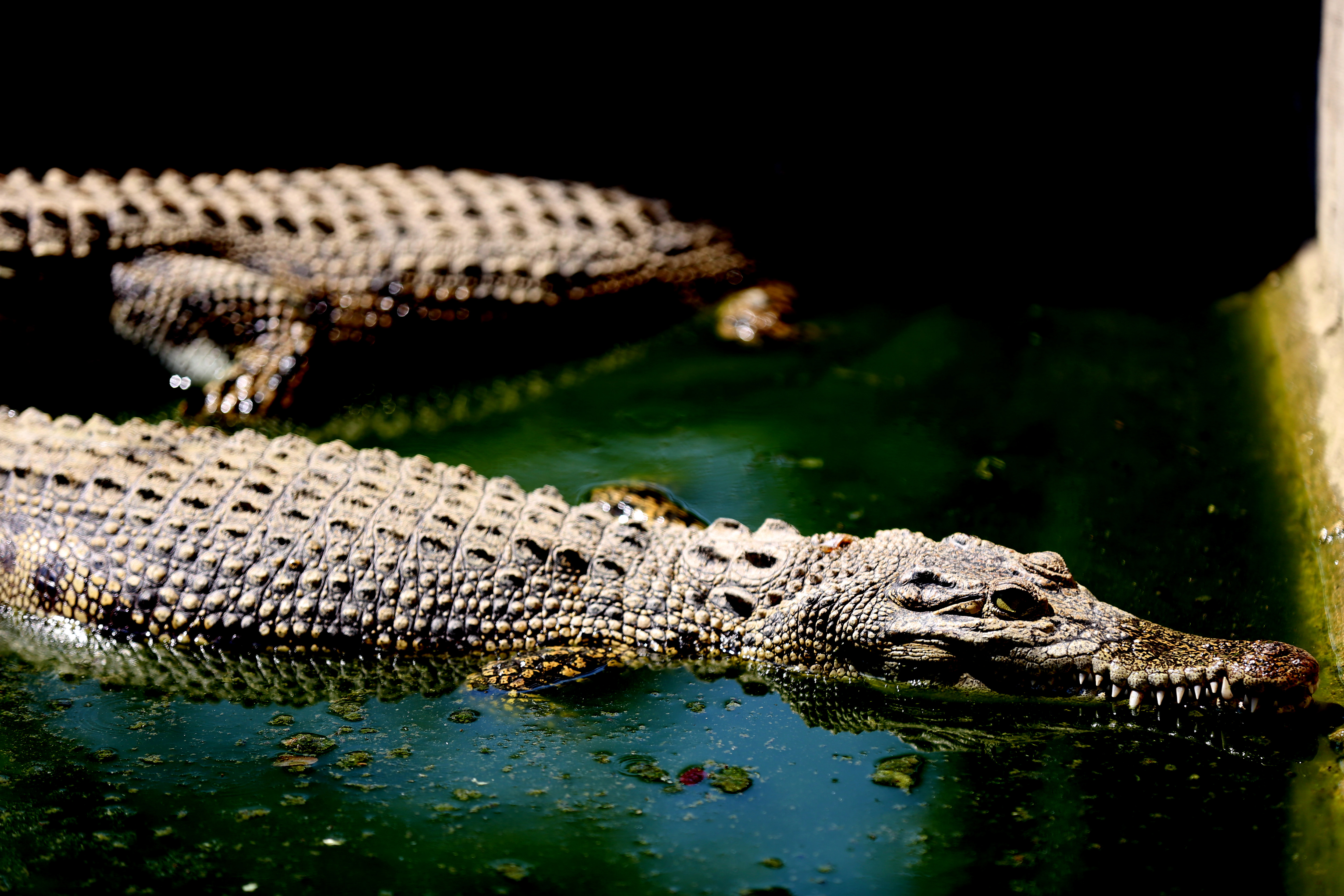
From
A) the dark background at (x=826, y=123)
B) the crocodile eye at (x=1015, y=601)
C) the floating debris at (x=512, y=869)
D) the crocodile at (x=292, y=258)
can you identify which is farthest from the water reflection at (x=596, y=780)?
the dark background at (x=826, y=123)

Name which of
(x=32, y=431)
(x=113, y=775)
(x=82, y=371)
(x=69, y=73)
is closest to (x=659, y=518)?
(x=113, y=775)

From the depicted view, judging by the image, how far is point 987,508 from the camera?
4742 mm

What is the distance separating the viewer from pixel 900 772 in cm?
329

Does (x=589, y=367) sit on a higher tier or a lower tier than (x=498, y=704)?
higher

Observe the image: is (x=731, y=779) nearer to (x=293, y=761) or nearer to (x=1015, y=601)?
(x=1015, y=601)

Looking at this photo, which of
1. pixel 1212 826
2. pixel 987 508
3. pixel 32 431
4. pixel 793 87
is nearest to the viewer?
pixel 1212 826

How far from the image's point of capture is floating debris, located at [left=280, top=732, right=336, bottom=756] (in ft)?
11.2

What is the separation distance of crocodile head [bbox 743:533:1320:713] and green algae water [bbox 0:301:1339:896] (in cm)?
9

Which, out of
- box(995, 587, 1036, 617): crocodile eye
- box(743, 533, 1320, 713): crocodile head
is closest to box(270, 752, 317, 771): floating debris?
box(743, 533, 1320, 713): crocodile head

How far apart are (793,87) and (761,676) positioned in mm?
5409

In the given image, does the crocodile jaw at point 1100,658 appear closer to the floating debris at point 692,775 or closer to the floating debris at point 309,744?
the floating debris at point 692,775

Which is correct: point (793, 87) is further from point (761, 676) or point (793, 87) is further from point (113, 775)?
point (113, 775)

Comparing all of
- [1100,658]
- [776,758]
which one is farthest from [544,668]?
[1100,658]

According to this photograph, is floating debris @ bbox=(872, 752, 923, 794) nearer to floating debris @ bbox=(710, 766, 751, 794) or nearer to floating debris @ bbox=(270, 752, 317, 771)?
floating debris @ bbox=(710, 766, 751, 794)
